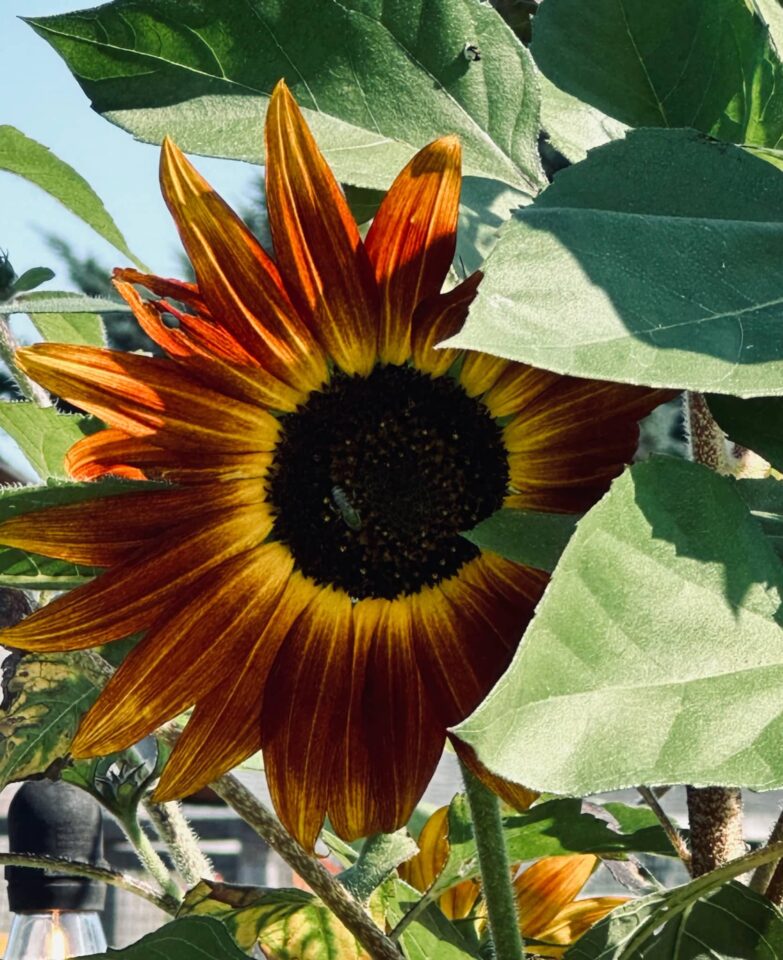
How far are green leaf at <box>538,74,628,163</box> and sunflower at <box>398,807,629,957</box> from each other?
25 cm

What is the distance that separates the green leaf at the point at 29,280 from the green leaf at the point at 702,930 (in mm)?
238

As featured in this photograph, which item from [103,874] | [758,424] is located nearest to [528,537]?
[758,424]

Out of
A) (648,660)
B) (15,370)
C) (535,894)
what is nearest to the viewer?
(648,660)

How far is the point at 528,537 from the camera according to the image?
0.26 metres

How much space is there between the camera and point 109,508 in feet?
1.03

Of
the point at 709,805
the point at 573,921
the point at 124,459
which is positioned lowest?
the point at 573,921

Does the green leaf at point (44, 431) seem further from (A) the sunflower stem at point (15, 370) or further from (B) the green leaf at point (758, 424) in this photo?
(B) the green leaf at point (758, 424)

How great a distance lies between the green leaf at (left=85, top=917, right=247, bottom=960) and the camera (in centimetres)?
33

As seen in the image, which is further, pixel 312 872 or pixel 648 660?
pixel 312 872

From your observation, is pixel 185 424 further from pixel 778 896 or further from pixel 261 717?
pixel 778 896

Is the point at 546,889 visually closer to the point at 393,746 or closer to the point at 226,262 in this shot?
the point at 393,746

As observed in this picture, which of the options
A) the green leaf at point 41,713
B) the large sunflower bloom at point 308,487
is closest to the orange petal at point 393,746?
the large sunflower bloom at point 308,487

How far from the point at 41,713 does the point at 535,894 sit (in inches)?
8.2

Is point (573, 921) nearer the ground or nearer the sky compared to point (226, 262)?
nearer the ground
